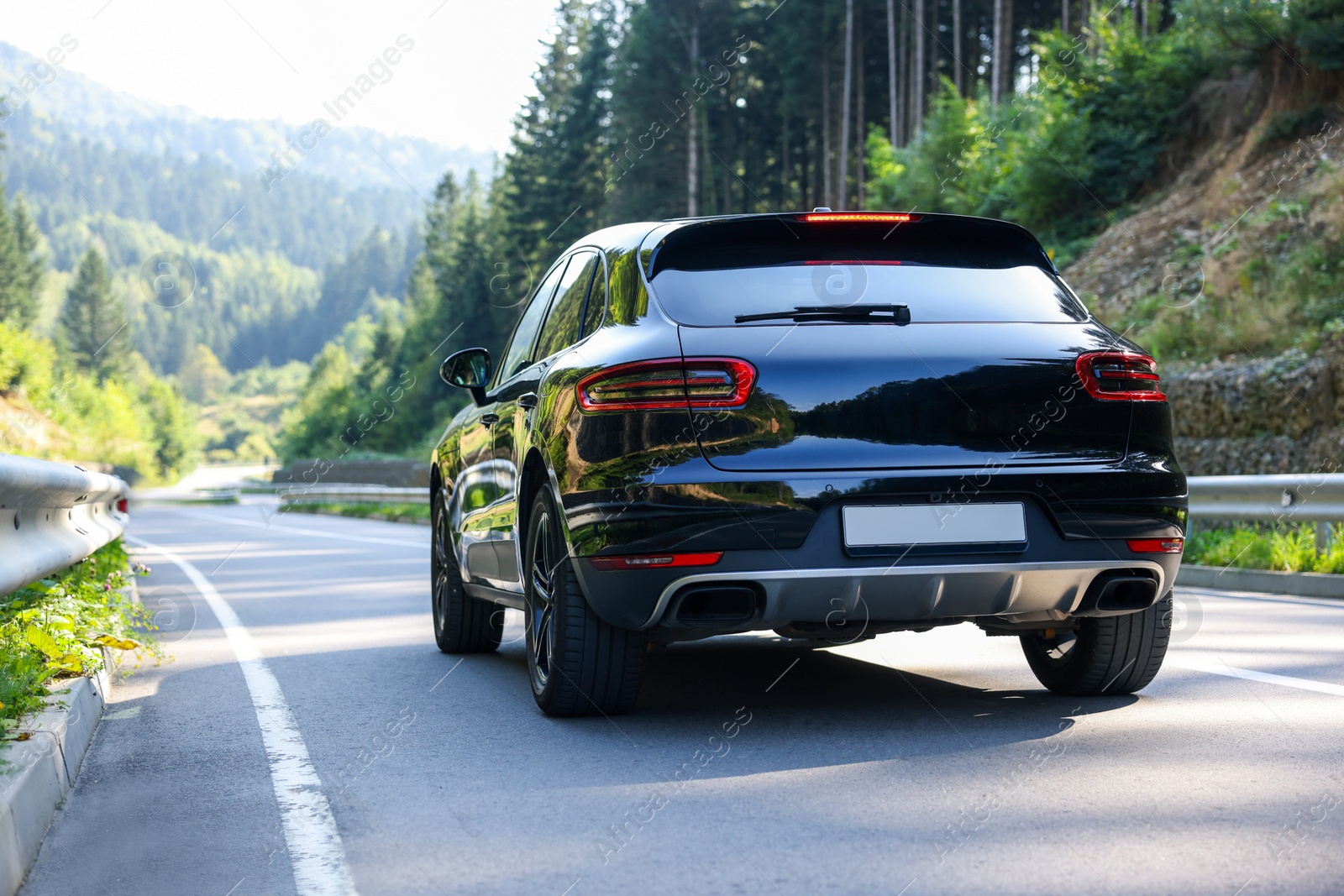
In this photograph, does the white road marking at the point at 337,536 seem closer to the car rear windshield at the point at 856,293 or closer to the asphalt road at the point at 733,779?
the asphalt road at the point at 733,779

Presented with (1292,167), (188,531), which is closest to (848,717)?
(1292,167)

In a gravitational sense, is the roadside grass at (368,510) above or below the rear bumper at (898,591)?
below

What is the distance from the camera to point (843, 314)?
16.2ft

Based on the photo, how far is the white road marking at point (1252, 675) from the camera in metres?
5.70

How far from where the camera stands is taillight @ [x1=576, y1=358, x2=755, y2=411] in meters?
4.71

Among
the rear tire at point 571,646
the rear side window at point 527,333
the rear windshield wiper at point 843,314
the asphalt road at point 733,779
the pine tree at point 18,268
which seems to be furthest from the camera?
the pine tree at point 18,268

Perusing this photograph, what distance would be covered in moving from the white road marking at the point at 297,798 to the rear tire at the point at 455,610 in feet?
3.10

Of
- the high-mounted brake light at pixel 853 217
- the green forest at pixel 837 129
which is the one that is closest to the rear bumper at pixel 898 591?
the high-mounted brake light at pixel 853 217

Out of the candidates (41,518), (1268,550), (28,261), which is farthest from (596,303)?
(28,261)

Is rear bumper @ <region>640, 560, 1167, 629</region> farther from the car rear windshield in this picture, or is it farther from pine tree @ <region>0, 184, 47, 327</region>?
pine tree @ <region>0, 184, 47, 327</region>

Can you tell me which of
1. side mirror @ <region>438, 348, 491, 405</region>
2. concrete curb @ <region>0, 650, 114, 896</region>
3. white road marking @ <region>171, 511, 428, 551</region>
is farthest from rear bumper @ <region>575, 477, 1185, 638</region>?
white road marking @ <region>171, 511, 428, 551</region>

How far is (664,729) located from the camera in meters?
5.17

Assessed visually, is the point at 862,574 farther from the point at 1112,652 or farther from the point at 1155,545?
the point at 1112,652

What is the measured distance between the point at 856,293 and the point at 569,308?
57.5 inches
